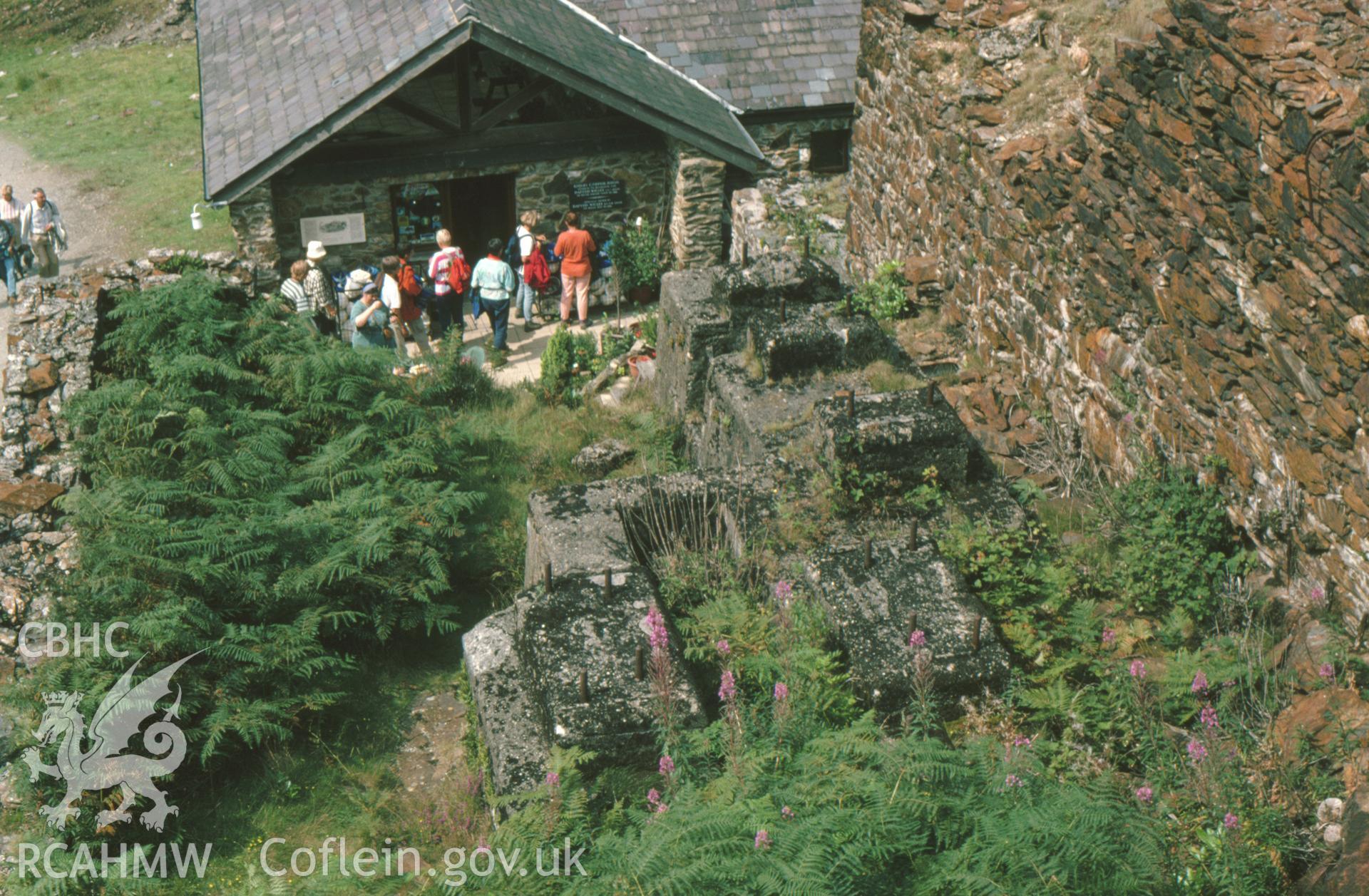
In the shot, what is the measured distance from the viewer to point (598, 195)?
45.6ft

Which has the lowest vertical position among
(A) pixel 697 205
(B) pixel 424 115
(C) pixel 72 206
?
(C) pixel 72 206

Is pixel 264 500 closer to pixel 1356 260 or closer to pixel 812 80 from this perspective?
pixel 1356 260

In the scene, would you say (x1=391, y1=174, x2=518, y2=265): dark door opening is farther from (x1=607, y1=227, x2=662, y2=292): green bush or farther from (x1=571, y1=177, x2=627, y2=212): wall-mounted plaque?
(x1=607, y1=227, x2=662, y2=292): green bush

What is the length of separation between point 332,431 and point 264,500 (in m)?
1.05

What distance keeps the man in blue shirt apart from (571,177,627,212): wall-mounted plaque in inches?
67.7

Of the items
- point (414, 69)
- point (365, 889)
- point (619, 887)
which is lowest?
point (365, 889)

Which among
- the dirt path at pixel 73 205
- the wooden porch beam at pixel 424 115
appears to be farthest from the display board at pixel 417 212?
the dirt path at pixel 73 205

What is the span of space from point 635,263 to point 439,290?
97.1 inches

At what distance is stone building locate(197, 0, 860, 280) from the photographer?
40.0 ft

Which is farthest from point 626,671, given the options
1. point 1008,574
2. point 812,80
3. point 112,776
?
point 812,80

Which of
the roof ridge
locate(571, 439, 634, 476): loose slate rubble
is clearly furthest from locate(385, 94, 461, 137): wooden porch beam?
locate(571, 439, 634, 476): loose slate rubble

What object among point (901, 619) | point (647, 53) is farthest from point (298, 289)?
point (901, 619)

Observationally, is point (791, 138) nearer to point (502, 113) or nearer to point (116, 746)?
point (502, 113)

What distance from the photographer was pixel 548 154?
13.5m
